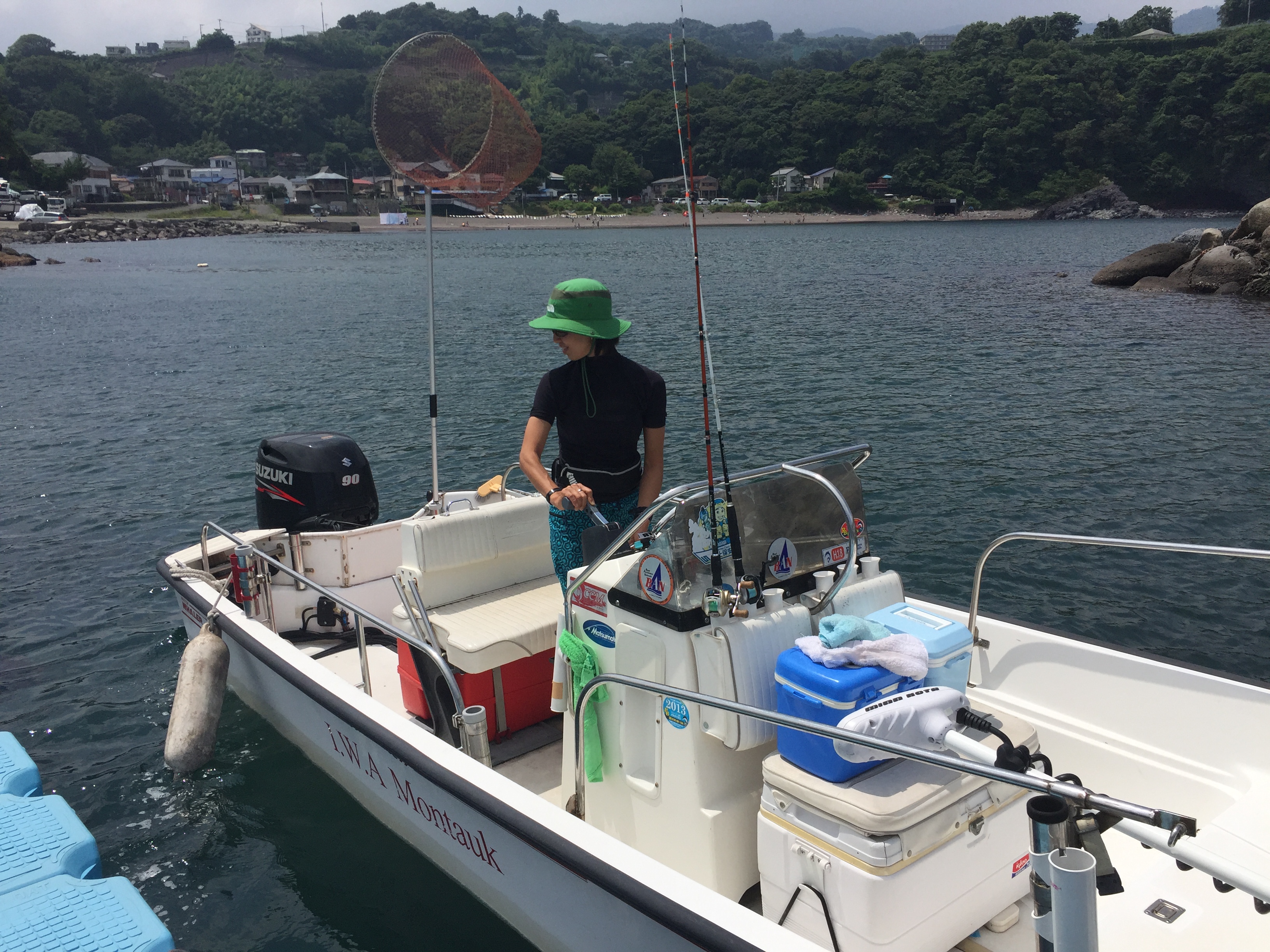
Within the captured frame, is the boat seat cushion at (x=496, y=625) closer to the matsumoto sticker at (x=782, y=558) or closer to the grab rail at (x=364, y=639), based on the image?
the grab rail at (x=364, y=639)

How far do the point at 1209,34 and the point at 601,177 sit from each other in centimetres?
9528

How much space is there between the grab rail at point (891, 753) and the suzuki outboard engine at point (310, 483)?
3553mm

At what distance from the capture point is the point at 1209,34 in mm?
141375

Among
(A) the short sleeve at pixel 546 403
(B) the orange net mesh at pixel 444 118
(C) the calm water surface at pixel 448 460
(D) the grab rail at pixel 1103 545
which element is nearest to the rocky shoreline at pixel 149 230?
(C) the calm water surface at pixel 448 460

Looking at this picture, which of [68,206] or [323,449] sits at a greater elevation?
[68,206]

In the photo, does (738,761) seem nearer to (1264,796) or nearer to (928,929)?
(928,929)

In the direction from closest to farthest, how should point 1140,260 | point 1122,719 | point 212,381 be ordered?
1. point 1122,719
2. point 212,381
3. point 1140,260

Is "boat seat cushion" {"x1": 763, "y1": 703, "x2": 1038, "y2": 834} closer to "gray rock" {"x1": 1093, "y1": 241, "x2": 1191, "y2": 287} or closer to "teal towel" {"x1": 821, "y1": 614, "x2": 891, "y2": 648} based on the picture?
"teal towel" {"x1": 821, "y1": 614, "x2": 891, "y2": 648}

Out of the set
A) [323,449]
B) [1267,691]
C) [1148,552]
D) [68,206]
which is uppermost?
[68,206]

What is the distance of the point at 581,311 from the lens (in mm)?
4191

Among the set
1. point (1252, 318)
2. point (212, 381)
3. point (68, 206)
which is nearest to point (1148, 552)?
point (212, 381)

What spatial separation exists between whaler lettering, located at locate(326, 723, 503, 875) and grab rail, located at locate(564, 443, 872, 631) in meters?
1.09

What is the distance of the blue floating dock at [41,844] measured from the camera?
3.98m

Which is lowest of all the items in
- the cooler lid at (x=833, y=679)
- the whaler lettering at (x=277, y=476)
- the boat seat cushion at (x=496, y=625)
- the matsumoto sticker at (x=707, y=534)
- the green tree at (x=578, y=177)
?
the boat seat cushion at (x=496, y=625)
